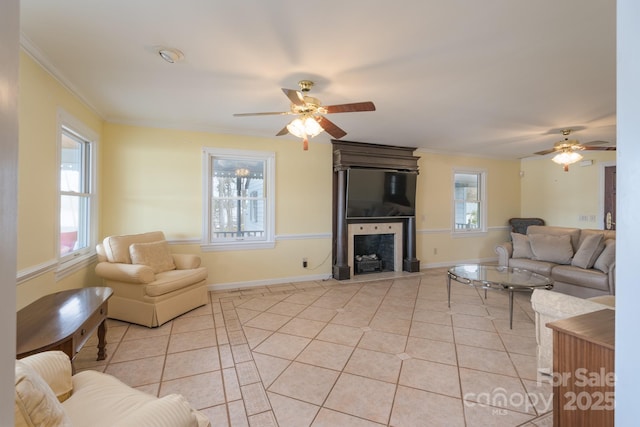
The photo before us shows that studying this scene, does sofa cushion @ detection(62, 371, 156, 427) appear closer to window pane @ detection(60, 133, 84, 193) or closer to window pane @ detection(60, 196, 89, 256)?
window pane @ detection(60, 196, 89, 256)

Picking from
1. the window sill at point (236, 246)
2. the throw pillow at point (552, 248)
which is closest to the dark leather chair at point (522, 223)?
the throw pillow at point (552, 248)

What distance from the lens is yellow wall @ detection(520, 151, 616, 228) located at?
18.3 ft

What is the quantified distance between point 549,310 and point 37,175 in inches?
156

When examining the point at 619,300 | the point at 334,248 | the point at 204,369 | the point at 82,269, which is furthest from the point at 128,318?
the point at 619,300

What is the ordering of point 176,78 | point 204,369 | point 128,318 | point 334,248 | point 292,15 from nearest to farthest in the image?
point 292,15 → point 204,369 → point 176,78 → point 128,318 → point 334,248

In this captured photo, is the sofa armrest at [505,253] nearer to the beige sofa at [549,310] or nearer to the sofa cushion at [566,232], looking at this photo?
the sofa cushion at [566,232]

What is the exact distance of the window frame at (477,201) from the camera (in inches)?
243

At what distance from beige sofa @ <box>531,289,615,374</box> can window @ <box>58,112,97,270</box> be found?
4059 mm

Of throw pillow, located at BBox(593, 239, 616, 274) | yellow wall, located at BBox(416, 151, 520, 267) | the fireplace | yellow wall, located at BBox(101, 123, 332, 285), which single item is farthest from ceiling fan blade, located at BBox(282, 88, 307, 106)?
throw pillow, located at BBox(593, 239, 616, 274)

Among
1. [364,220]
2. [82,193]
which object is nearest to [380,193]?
[364,220]

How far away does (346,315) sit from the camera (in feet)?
11.1

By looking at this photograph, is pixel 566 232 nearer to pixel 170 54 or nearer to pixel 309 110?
pixel 309 110

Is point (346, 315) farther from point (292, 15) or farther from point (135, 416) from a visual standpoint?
point (292, 15)

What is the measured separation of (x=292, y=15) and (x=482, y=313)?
3648 mm
